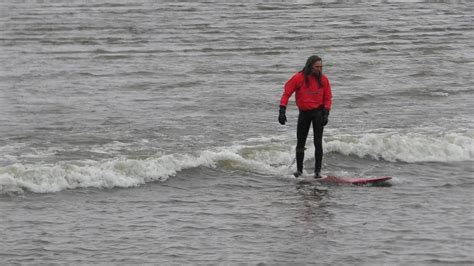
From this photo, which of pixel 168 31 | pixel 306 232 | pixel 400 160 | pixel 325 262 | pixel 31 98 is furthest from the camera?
pixel 168 31

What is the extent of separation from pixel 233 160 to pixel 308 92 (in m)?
1.86

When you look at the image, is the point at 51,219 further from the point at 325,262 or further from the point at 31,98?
the point at 31,98

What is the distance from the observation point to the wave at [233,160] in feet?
48.8

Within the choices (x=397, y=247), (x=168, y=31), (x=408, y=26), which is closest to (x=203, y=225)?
(x=397, y=247)

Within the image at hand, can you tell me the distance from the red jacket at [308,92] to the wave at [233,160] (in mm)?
1210

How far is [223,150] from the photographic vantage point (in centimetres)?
1700

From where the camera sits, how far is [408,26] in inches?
1501

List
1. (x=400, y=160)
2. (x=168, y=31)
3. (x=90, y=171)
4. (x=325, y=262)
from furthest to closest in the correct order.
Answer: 1. (x=168, y=31)
2. (x=400, y=160)
3. (x=90, y=171)
4. (x=325, y=262)

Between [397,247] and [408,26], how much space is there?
27208 mm

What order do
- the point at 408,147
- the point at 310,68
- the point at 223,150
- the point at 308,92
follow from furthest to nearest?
the point at 408,147 < the point at 223,150 < the point at 308,92 < the point at 310,68

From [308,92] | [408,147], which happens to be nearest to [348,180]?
[308,92]

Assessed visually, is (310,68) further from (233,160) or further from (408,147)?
(408,147)

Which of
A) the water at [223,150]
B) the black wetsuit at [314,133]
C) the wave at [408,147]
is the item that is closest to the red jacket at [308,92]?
the black wetsuit at [314,133]

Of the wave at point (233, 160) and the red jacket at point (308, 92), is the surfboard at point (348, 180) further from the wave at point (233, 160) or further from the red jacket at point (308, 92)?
the red jacket at point (308, 92)
